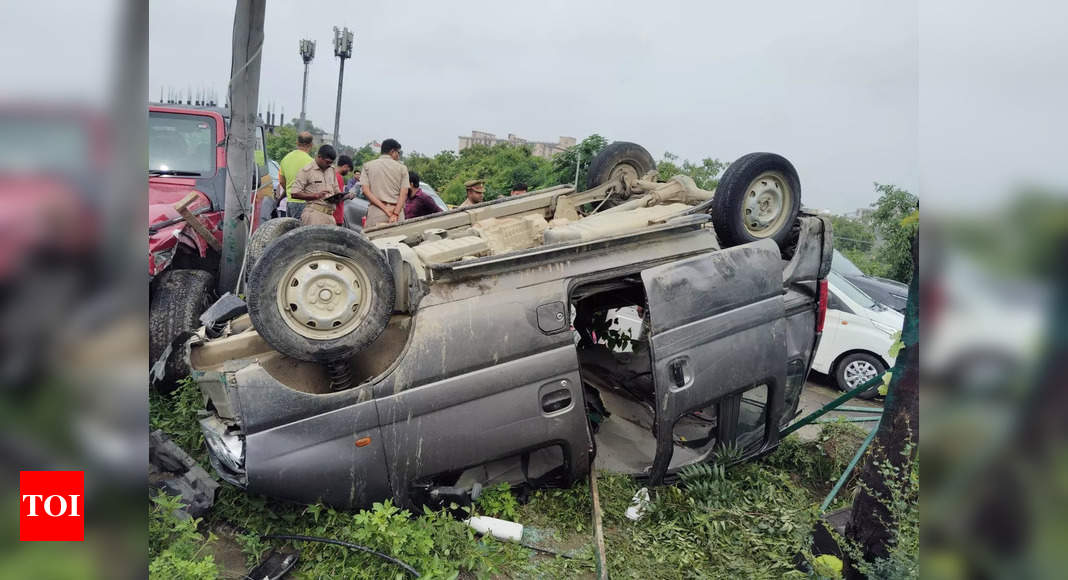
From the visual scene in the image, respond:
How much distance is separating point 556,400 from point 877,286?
19.6 ft

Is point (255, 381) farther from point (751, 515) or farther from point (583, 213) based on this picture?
point (583, 213)

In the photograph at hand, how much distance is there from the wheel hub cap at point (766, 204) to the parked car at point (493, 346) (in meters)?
0.01

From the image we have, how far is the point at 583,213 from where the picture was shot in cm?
592

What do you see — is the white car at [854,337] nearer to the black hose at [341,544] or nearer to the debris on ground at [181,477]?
the black hose at [341,544]

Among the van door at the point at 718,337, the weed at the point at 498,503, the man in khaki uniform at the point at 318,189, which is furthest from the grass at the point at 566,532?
the man in khaki uniform at the point at 318,189

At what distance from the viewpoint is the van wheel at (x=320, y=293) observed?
3.27m

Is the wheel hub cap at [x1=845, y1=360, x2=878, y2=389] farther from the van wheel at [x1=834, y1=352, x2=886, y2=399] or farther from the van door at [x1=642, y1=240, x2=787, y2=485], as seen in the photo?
the van door at [x1=642, y1=240, x2=787, y2=485]

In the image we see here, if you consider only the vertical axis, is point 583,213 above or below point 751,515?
above

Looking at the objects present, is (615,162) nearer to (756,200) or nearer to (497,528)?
(756,200)

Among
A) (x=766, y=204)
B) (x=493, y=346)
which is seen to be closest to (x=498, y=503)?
(x=493, y=346)

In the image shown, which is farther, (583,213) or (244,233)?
(244,233)

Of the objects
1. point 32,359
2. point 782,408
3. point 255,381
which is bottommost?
point 782,408

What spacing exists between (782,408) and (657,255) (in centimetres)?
138

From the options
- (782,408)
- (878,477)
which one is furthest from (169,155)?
(878,477)
